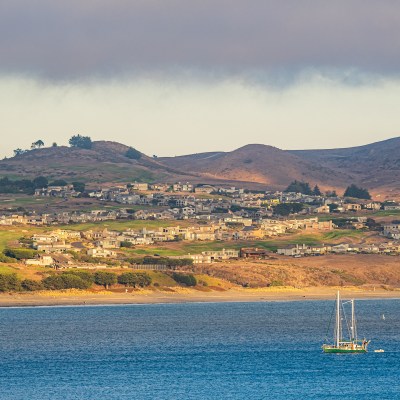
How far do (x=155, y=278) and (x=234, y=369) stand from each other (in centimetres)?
9426

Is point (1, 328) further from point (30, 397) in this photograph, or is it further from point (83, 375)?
point (30, 397)

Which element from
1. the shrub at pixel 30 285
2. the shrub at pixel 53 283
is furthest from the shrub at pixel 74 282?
the shrub at pixel 30 285

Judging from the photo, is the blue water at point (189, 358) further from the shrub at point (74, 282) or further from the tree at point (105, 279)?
the tree at point (105, 279)

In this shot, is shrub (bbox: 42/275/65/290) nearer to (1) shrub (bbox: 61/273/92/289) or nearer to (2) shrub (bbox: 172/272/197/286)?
(1) shrub (bbox: 61/273/92/289)

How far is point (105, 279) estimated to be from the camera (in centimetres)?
18700

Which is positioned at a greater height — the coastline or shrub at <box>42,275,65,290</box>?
shrub at <box>42,275,65,290</box>

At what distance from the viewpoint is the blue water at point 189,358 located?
88.0 metres

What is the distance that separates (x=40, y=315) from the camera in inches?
6521

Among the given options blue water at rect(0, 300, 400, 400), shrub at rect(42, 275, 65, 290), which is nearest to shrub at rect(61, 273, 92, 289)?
shrub at rect(42, 275, 65, 290)

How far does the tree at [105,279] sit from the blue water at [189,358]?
63.0 ft

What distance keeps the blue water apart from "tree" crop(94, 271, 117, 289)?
1919 centimetres

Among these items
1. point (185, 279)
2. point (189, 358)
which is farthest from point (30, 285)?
point (189, 358)

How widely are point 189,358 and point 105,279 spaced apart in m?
80.3

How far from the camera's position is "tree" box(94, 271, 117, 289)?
187 meters
